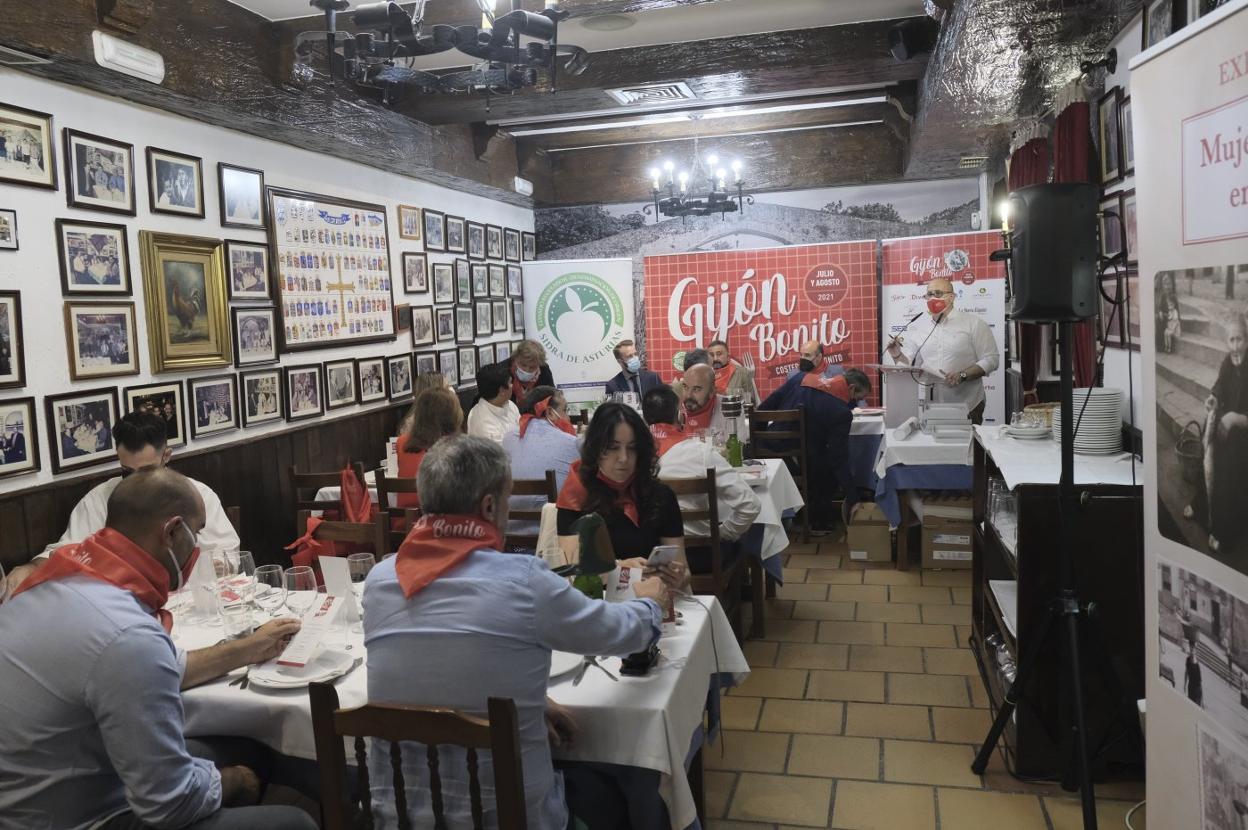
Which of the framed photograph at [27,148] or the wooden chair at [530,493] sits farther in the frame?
the wooden chair at [530,493]

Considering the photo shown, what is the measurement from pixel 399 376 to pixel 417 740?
207 inches

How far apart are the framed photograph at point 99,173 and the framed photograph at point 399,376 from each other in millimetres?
2429

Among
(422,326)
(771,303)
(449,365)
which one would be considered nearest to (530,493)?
(422,326)

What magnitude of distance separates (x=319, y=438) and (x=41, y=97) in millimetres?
2421

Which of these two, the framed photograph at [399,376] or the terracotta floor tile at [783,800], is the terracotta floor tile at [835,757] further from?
the framed photograph at [399,376]

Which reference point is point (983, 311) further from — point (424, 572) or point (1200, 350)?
point (424, 572)

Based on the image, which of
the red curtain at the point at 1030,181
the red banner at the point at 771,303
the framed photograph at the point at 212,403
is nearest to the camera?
the framed photograph at the point at 212,403

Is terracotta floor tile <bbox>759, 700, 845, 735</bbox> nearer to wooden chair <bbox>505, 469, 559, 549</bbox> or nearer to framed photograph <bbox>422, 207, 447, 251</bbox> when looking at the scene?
wooden chair <bbox>505, 469, 559, 549</bbox>

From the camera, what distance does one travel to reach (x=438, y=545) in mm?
1862

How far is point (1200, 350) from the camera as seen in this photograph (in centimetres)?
183

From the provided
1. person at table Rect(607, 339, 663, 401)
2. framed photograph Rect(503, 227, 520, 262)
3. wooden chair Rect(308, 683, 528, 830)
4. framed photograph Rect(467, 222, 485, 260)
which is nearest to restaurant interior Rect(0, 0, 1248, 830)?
wooden chair Rect(308, 683, 528, 830)

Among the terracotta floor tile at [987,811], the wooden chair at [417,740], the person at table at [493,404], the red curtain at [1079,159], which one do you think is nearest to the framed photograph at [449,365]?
the person at table at [493,404]

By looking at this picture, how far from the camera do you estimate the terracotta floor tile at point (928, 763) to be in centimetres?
312

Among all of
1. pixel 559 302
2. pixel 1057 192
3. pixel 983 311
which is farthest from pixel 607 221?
pixel 1057 192
